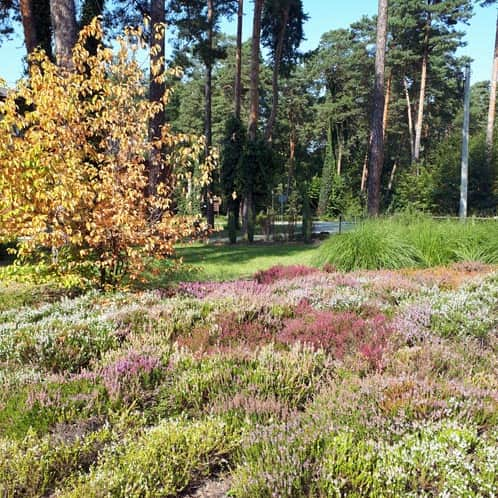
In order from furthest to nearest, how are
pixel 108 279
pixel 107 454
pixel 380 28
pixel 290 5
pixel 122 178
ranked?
pixel 290 5 → pixel 380 28 → pixel 108 279 → pixel 122 178 → pixel 107 454

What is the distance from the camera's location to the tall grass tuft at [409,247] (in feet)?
24.8

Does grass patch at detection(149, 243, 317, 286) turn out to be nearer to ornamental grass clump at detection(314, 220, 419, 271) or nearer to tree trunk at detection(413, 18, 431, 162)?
ornamental grass clump at detection(314, 220, 419, 271)

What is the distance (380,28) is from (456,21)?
2014cm

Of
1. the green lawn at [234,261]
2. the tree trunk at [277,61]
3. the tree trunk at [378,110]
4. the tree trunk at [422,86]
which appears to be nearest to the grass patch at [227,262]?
the green lawn at [234,261]

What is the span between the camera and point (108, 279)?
590 cm

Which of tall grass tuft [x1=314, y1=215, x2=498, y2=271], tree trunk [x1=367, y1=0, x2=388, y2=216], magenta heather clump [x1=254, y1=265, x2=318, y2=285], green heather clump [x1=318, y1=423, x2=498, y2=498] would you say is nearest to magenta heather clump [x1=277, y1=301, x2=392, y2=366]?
green heather clump [x1=318, y1=423, x2=498, y2=498]

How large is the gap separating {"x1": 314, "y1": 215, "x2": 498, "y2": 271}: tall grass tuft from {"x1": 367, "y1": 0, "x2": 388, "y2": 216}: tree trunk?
4.14 m

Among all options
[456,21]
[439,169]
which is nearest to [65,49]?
[439,169]

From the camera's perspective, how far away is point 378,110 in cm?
1207

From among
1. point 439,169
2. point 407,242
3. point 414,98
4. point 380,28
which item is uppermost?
point 414,98

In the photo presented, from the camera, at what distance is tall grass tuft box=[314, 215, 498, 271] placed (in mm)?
7566

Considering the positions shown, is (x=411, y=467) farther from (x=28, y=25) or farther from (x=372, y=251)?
(x=28, y=25)

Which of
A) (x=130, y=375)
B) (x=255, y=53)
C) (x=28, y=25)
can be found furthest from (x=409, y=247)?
(x=255, y=53)

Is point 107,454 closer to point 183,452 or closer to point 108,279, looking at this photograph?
point 183,452
